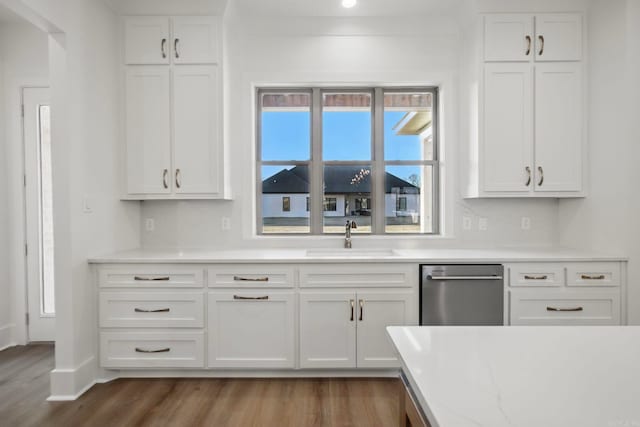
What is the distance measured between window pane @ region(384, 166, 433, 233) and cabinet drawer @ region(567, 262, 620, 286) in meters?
1.16

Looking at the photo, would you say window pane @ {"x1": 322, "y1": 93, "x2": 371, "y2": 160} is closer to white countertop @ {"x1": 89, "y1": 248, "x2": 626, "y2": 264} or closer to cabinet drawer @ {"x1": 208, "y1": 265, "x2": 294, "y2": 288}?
white countertop @ {"x1": 89, "y1": 248, "x2": 626, "y2": 264}

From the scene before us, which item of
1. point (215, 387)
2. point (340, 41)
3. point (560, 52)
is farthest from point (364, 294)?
point (560, 52)

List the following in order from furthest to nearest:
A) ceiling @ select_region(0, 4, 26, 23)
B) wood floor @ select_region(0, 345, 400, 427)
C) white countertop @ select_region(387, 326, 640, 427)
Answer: ceiling @ select_region(0, 4, 26, 23)
wood floor @ select_region(0, 345, 400, 427)
white countertop @ select_region(387, 326, 640, 427)

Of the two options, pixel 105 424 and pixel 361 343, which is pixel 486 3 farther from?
pixel 105 424

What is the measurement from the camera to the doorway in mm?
3477

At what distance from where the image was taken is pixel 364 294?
2.73 m

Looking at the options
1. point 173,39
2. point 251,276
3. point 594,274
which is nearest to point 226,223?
point 251,276

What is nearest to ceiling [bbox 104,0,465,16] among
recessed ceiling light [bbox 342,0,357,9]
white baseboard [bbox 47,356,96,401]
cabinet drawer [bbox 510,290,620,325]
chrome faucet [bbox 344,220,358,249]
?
recessed ceiling light [bbox 342,0,357,9]

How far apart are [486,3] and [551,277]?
215 centimetres

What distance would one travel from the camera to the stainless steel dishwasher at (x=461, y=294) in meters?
2.70

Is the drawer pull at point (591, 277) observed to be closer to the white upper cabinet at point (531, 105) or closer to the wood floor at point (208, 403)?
the white upper cabinet at point (531, 105)

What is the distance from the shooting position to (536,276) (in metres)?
2.72

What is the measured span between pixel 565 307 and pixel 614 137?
4.24 ft

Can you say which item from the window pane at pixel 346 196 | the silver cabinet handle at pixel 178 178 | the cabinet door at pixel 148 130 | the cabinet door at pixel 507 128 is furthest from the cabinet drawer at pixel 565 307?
the cabinet door at pixel 148 130
